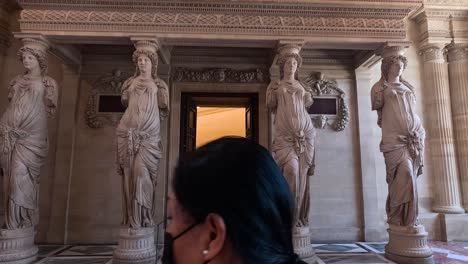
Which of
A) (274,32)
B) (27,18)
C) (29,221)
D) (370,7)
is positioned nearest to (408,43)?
(370,7)

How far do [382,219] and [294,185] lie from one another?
11.4 ft

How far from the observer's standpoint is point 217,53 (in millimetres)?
7910

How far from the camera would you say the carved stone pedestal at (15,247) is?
17.1 ft

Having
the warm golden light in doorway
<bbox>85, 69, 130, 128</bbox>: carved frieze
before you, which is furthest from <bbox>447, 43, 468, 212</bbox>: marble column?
the warm golden light in doorway

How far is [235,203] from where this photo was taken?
2.58 feet

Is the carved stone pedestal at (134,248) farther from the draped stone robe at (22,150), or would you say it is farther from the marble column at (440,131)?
the marble column at (440,131)

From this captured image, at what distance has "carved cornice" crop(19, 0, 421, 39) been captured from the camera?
235 inches

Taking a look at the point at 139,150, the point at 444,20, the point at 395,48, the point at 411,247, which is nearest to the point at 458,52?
the point at 444,20

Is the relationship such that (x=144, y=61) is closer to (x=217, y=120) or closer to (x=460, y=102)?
(x=460, y=102)

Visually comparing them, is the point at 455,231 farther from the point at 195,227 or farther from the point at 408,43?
the point at 195,227

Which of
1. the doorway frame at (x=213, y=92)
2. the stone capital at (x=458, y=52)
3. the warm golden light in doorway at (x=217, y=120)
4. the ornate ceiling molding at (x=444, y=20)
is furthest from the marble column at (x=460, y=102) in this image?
the warm golden light in doorway at (x=217, y=120)

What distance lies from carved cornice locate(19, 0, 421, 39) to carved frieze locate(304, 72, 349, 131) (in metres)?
1.93

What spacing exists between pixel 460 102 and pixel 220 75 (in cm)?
598

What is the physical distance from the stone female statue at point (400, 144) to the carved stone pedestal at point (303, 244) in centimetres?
159
